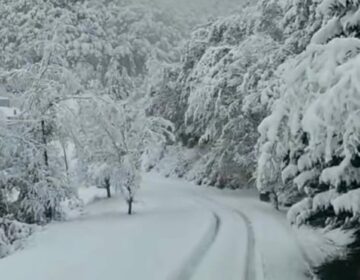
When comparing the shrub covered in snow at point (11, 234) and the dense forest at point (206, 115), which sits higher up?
the dense forest at point (206, 115)

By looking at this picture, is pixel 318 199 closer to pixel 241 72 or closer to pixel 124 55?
pixel 241 72

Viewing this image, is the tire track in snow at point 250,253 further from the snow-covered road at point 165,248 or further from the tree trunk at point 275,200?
the tree trunk at point 275,200

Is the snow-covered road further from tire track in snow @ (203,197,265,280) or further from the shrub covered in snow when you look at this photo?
the shrub covered in snow

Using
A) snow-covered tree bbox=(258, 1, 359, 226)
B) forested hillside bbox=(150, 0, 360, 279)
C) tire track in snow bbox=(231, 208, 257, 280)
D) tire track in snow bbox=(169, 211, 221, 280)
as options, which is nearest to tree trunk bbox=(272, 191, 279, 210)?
forested hillside bbox=(150, 0, 360, 279)

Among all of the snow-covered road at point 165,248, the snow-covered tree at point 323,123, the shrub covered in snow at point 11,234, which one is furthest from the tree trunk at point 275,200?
the snow-covered tree at point 323,123

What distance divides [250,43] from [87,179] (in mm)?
8046

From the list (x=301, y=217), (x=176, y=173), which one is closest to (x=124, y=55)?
(x=176, y=173)

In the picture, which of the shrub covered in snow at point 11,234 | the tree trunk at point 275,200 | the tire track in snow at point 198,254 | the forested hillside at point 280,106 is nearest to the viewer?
the forested hillside at point 280,106

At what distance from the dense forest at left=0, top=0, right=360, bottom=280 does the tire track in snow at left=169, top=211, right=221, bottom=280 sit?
5.53 ft

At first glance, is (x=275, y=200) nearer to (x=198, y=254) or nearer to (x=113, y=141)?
(x=113, y=141)

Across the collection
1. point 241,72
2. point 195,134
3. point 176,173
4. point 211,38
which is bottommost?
point 176,173

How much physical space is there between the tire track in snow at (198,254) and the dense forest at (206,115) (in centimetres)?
168

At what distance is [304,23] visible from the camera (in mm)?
14820

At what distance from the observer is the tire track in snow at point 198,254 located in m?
9.75
